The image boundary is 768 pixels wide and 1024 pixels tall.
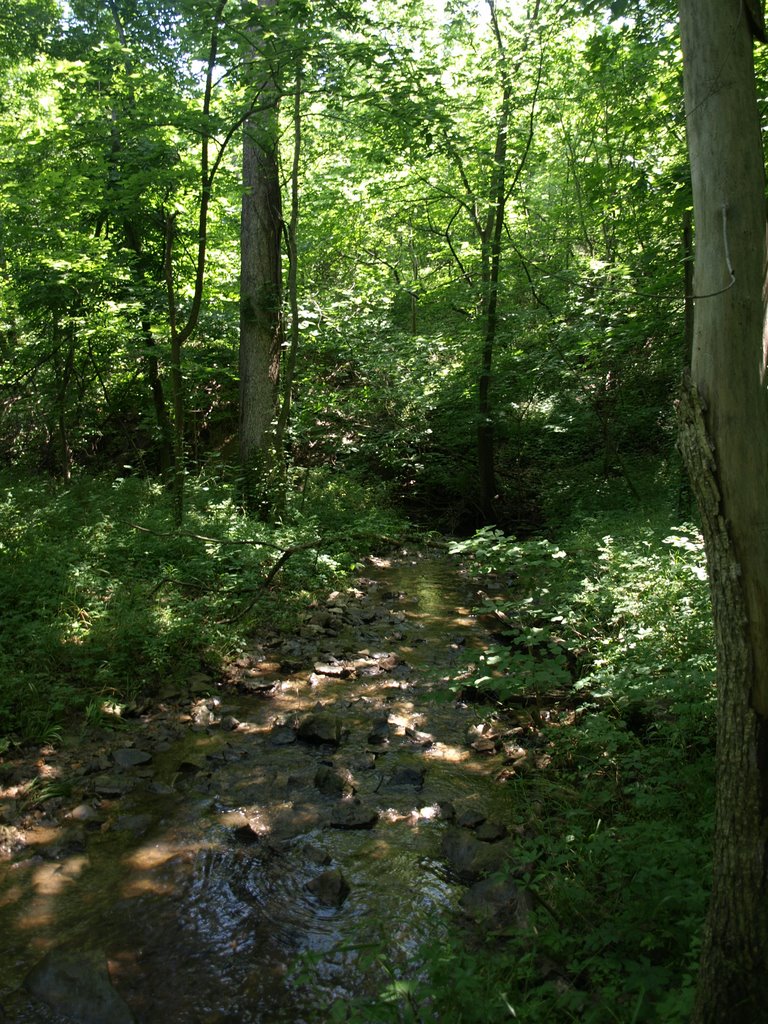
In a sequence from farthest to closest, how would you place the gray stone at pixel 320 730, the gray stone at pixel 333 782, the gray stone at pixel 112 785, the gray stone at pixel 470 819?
the gray stone at pixel 320 730, the gray stone at pixel 333 782, the gray stone at pixel 112 785, the gray stone at pixel 470 819

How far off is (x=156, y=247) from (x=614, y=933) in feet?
42.3

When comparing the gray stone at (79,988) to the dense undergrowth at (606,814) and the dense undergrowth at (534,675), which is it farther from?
Result: the dense undergrowth at (606,814)

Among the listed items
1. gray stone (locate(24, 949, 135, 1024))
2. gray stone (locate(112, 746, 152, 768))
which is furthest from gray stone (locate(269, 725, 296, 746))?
gray stone (locate(24, 949, 135, 1024))

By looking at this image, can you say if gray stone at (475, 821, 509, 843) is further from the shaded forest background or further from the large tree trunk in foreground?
the large tree trunk in foreground

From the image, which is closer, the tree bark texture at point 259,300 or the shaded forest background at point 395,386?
the shaded forest background at point 395,386

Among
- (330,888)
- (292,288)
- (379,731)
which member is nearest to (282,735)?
(379,731)

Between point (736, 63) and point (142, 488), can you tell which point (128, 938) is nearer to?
point (736, 63)

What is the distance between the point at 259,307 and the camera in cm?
1127

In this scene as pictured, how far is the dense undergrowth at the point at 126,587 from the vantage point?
578 centimetres

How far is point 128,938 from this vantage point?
3.43 meters

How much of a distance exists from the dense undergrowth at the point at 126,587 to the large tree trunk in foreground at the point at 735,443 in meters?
4.62

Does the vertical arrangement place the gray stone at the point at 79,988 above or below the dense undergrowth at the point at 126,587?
below

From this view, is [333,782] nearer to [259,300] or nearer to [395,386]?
[259,300]

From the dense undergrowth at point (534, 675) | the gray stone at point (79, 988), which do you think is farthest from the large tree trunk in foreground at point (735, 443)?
the gray stone at point (79, 988)
